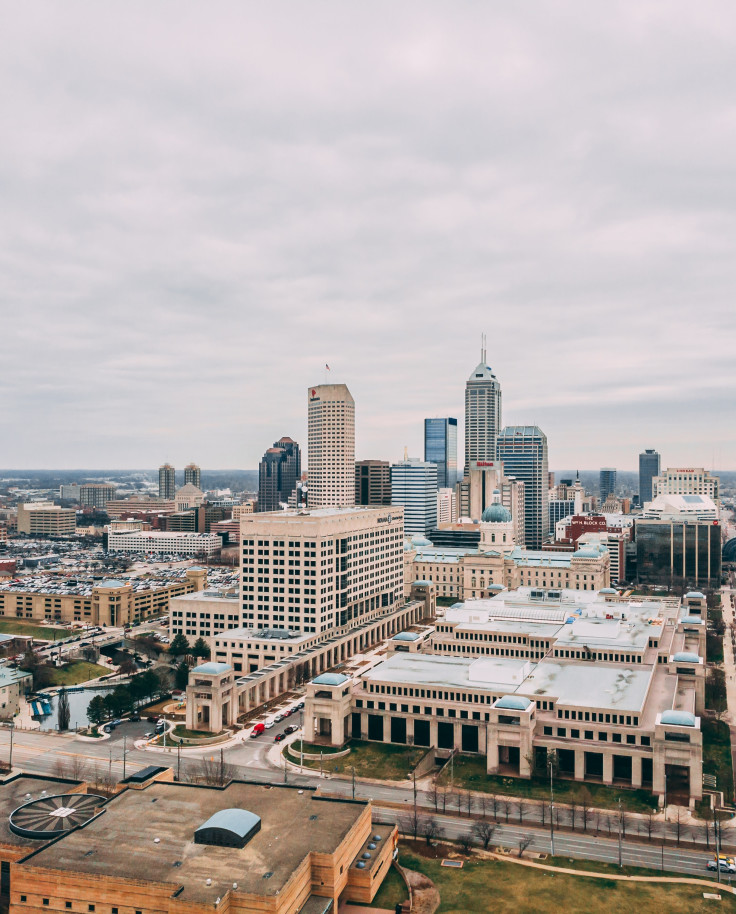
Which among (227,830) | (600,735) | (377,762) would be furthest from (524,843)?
(227,830)

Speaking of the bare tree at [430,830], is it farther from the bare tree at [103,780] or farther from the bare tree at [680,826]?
the bare tree at [103,780]

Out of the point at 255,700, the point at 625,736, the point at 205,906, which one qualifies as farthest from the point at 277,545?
the point at 205,906

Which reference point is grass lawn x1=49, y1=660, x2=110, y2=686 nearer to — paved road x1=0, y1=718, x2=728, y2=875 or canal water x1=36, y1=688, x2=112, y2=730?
canal water x1=36, y1=688, x2=112, y2=730

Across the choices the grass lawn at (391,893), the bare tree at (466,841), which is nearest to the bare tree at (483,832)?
the bare tree at (466,841)

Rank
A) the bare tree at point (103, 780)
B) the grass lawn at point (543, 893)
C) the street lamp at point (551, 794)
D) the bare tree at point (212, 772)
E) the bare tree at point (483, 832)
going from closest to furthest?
the grass lawn at point (543, 893) < the bare tree at point (483, 832) < the street lamp at point (551, 794) < the bare tree at point (103, 780) < the bare tree at point (212, 772)

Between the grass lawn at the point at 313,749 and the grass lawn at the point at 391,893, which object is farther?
the grass lawn at the point at 313,749

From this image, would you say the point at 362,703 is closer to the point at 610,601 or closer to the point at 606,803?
the point at 606,803

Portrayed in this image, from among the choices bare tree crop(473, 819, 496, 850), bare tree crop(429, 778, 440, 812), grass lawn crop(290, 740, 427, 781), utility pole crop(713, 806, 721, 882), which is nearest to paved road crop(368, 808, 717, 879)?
bare tree crop(473, 819, 496, 850)
